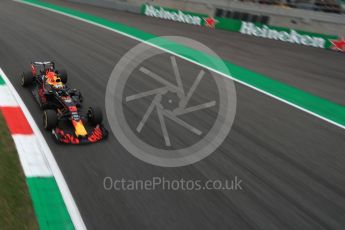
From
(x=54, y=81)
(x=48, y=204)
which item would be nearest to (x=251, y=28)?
(x=54, y=81)

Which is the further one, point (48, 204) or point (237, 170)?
point (237, 170)

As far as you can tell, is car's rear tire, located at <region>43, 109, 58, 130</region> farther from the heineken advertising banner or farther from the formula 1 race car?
the heineken advertising banner

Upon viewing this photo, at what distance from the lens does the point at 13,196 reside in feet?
15.9

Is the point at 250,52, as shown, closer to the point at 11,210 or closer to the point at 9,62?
the point at 9,62

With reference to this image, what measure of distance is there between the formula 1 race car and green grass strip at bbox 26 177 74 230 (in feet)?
4.03

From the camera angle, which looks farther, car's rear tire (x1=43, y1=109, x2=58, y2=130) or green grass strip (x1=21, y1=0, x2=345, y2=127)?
green grass strip (x1=21, y1=0, x2=345, y2=127)

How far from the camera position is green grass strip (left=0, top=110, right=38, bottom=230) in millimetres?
4406

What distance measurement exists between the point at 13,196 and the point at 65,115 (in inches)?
93.4

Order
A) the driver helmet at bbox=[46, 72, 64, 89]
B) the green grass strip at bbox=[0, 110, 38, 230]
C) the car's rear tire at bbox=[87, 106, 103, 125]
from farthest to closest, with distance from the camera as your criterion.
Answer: the driver helmet at bbox=[46, 72, 64, 89] < the car's rear tire at bbox=[87, 106, 103, 125] < the green grass strip at bbox=[0, 110, 38, 230]

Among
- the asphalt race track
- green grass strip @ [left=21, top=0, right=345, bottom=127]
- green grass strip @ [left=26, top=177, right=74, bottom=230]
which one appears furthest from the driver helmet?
green grass strip @ [left=21, top=0, right=345, bottom=127]

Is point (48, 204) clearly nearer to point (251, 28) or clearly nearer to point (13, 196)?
point (13, 196)

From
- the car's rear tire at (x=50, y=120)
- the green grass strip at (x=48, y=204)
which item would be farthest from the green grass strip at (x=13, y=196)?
the car's rear tire at (x=50, y=120)

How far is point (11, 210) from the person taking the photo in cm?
458

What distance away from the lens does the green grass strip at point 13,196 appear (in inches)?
173
